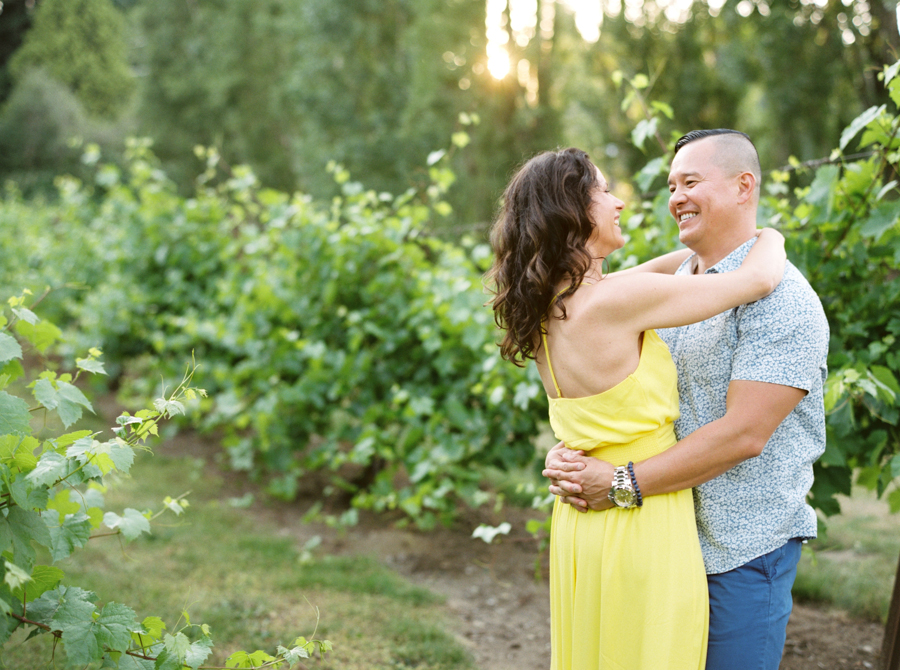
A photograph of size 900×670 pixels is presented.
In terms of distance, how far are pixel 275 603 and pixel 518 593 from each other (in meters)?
1.33

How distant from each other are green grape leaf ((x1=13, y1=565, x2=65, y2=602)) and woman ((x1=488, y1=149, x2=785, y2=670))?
4.07ft

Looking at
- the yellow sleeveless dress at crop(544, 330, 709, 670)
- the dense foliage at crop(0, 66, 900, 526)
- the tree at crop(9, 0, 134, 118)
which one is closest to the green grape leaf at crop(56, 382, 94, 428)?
the dense foliage at crop(0, 66, 900, 526)

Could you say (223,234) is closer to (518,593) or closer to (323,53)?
(518,593)

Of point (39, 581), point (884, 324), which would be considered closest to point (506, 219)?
point (39, 581)

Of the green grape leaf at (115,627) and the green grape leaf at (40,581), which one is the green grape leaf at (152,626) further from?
the green grape leaf at (40,581)

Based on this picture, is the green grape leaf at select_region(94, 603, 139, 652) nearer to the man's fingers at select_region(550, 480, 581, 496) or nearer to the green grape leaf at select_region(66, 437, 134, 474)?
the green grape leaf at select_region(66, 437, 134, 474)

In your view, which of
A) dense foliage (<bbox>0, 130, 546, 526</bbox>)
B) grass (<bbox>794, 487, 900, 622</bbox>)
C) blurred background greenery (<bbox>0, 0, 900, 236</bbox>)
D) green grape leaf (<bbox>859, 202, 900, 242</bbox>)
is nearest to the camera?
green grape leaf (<bbox>859, 202, 900, 242</bbox>)

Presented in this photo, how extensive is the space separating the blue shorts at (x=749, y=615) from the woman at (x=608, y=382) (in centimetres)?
6

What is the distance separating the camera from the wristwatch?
1699mm

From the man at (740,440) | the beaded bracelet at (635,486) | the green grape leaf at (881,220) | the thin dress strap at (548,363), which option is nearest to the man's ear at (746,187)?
the man at (740,440)

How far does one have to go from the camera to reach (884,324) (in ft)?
8.82

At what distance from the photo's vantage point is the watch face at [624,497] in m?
1.70

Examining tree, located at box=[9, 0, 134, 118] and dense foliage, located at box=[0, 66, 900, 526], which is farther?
tree, located at box=[9, 0, 134, 118]

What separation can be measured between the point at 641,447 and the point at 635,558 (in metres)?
0.26
